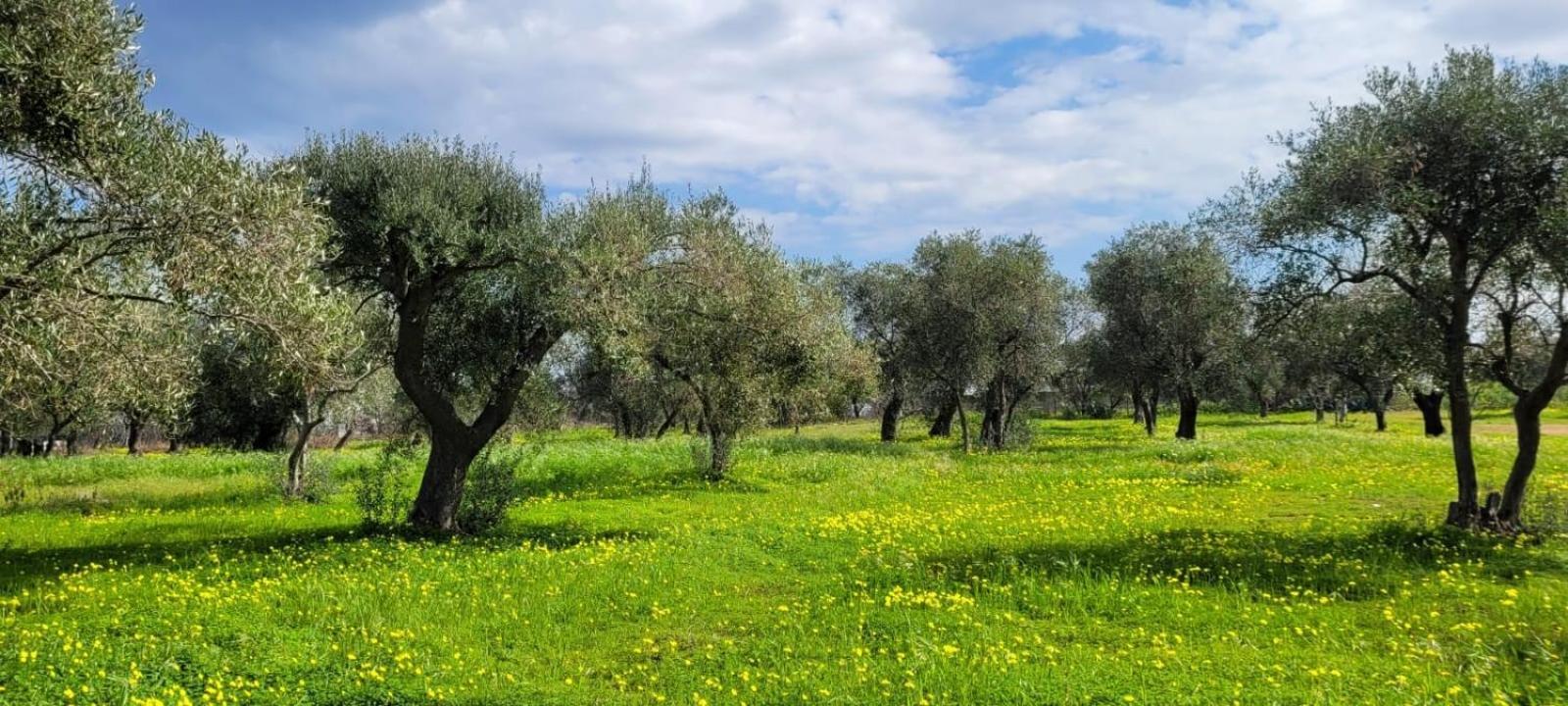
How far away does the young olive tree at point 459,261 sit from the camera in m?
16.2

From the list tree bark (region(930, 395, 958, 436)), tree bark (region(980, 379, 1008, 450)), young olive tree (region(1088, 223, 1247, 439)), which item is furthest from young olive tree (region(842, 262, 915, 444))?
young olive tree (region(1088, 223, 1247, 439))

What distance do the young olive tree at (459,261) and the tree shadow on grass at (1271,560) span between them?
28.7 ft

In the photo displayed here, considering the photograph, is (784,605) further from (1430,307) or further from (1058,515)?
(1430,307)

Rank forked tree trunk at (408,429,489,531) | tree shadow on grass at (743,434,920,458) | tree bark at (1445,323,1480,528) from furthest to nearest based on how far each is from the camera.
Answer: tree shadow on grass at (743,434,920,458)
forked tree trunk at (408,429,489,531)
tree bark at (1445,323,1480,528)

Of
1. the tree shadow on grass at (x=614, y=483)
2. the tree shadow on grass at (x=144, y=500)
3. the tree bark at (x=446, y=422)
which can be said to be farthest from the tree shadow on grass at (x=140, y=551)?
the tree shadow on grass at (x=614, y=483)

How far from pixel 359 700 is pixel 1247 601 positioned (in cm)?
1098

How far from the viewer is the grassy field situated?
8562 millimetres

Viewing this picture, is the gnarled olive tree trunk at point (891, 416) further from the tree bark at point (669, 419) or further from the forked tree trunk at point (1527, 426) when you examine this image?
the forked tree trunk at point (1527, 426)

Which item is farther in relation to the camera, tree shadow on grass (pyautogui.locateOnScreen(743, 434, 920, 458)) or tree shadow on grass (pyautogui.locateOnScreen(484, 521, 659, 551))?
tree shadow on grass (pyautogui.locateOnScreen(743, 434, 920, 458))

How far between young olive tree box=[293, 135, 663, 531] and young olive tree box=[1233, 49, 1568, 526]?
13.4m

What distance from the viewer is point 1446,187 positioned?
15680 millimetres

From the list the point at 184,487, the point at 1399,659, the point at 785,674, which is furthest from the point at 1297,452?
the point at 184,487

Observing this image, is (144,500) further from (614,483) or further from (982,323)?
(982,323)

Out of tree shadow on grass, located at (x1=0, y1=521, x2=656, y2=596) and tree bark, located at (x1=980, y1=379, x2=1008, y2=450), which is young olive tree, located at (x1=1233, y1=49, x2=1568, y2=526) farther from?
tree bark, located at (x1=980, y1=379, x2=1008, y2=450)
